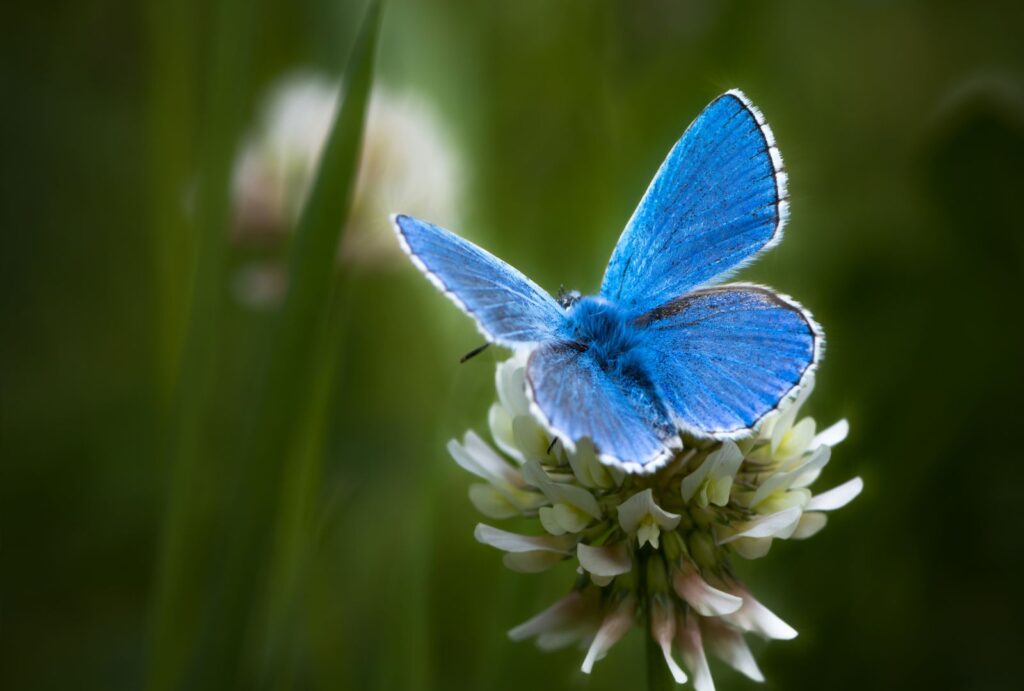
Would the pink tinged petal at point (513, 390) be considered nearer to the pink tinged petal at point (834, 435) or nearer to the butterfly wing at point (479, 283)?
the butterfly wing at point (479, 283)

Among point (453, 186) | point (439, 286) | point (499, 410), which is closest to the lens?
point (439, 286)

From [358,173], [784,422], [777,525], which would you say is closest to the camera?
[777,525]

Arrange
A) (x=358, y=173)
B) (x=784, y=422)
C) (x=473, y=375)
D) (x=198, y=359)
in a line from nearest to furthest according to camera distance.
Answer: (x=784, y=422)
(x=198, y=359)
(x=473, y=375)
(x=358, y=173)

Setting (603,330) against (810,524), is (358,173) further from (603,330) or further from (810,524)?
(810,524)

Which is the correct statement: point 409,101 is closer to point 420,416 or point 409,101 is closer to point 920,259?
point 420,416

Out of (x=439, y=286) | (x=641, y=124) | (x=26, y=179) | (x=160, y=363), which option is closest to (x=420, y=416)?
(x=160, y=363)

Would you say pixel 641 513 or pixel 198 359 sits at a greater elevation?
pixel 198 359

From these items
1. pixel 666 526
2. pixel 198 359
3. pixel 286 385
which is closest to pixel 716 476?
pixel 666 526
